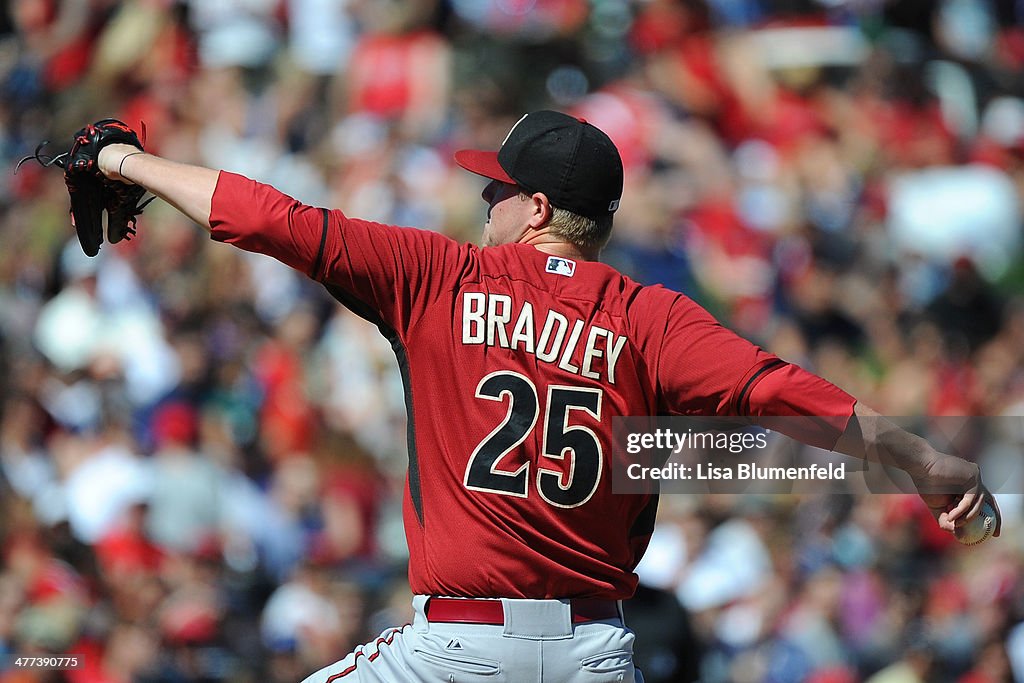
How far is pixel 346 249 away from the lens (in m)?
3.00

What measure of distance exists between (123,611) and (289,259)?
4.76 meters

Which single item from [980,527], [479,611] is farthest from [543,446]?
[980,527]

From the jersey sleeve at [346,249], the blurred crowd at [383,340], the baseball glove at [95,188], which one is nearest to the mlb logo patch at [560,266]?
the jersey sleeve at [346,249]

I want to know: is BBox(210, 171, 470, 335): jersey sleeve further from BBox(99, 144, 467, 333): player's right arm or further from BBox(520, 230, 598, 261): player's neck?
BBox(520, 230, 598, 261): player's neck

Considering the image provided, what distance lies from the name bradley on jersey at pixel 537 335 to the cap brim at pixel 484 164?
0.37 meters

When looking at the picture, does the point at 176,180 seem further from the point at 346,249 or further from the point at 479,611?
the point at 479,611

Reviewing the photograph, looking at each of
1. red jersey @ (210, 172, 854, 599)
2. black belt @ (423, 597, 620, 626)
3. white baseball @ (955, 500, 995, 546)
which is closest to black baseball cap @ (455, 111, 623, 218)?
red jersey @ (210, 172, 854, 599)

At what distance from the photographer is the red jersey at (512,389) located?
3051 millimetres

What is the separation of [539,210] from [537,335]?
0.37 metres

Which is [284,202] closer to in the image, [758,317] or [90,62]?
[758,317]

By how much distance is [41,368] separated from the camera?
880 cm

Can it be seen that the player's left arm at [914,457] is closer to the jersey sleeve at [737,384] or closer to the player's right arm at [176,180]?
the jersey sleeve at [737,384]

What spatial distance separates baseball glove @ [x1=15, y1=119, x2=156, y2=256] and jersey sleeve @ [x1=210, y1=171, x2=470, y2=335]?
1.39 ft

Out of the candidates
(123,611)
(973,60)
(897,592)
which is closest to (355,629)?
(123,611)
